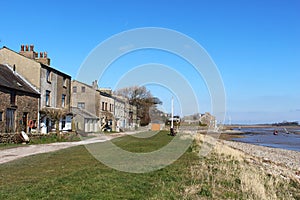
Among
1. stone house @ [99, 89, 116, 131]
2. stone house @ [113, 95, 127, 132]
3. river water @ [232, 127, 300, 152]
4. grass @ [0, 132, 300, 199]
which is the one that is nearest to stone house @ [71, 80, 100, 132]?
stone house @ [99, 89, 116, 131]

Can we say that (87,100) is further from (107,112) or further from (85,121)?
(85,121)

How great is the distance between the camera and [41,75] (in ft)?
107

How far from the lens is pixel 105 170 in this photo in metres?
11.9

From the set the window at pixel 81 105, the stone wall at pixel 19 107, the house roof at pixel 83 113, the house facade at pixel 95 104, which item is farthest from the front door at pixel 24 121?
the window at pixel 81 105

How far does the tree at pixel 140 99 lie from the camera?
8431 cm

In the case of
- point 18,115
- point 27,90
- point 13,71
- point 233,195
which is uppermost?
point 13,71

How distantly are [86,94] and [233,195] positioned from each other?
46.4 metres

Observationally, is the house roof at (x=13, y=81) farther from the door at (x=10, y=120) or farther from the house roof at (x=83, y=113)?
the house roof at (x=83, y=113)

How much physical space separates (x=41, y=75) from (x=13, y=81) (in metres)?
3.91

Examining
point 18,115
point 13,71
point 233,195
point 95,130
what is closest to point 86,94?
point 95,130

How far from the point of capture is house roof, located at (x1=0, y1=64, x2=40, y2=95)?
26.8m

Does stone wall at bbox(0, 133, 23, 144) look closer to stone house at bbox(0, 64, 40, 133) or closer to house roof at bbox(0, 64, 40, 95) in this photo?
stone house at bbox(0, 64, 40, 133)

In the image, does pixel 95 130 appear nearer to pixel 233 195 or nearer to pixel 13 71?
pixel 13 71

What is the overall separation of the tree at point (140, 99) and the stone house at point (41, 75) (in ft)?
152
